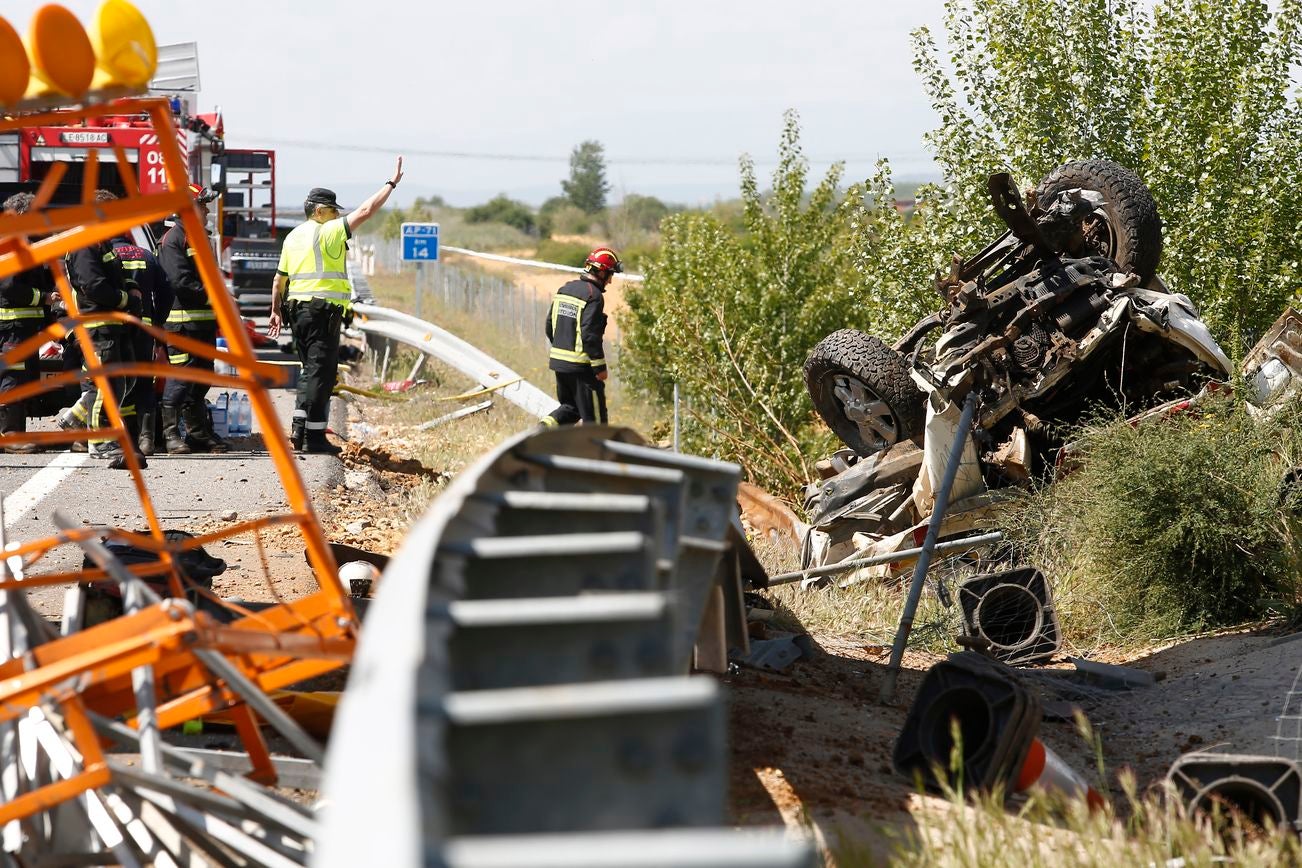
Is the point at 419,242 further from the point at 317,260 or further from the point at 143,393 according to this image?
the point at 143,393

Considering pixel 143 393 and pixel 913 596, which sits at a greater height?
pixel 143 393

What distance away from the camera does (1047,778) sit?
4758 mm

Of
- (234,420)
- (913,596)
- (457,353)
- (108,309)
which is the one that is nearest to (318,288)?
(108,309)

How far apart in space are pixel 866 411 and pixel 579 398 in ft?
11.7

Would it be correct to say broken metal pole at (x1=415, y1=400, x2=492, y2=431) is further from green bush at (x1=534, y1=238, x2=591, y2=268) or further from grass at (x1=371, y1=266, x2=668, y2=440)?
green bush at (x1=534, y1=238, x2=591, y2=268)

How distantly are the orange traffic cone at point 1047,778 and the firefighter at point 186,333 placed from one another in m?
7.81

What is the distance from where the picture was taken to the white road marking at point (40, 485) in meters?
8.59

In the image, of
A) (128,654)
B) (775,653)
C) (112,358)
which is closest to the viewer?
(128,654)

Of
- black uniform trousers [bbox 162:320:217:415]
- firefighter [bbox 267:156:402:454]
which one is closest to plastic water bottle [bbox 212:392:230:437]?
black uniform trousers [bbox 162:320:217:415]

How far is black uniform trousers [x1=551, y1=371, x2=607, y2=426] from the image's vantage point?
12625 millimetres

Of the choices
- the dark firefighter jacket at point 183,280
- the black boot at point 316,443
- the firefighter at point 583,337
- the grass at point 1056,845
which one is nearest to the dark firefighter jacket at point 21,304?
the dark firefighter jacket at point 183,280

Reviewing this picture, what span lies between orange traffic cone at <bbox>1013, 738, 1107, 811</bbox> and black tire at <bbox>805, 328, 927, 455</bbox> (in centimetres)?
498

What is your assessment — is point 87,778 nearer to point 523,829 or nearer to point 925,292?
point 523,829

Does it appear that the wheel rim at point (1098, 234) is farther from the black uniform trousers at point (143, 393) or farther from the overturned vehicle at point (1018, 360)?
the black uniform trousers at point (143, 393)
